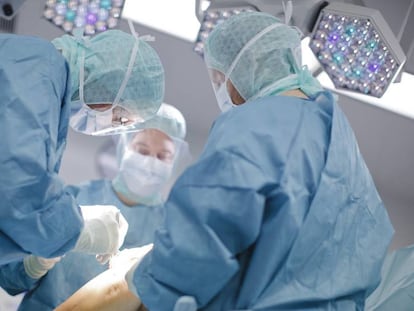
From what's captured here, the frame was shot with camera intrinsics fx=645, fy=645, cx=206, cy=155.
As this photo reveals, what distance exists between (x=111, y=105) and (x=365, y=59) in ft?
3.17

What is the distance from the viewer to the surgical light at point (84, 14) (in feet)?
8.39

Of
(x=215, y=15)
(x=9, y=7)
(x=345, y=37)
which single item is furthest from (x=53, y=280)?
(x=345, y=37)

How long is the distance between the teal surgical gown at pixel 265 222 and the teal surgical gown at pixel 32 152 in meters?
0.33

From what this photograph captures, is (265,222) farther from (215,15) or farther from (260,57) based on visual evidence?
(215,15)

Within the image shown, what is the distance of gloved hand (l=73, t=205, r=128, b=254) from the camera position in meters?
2.10

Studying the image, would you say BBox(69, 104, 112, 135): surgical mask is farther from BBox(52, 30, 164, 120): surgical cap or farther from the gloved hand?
the gloved hand

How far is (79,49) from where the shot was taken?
80.1 inches

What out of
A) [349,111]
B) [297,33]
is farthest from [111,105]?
[349,111]

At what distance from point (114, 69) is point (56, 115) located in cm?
34

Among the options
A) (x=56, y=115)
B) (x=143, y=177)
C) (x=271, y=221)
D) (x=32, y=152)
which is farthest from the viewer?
(x=143, y=177)

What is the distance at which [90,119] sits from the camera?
7.13 ft

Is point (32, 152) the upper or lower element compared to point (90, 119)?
upper

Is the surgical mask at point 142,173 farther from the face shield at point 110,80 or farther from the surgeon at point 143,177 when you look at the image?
the face shield at point 110,80

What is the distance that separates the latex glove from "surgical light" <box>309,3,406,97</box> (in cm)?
124
